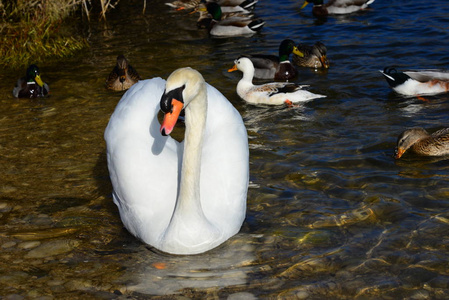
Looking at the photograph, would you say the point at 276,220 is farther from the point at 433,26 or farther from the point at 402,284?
the point at 433,26

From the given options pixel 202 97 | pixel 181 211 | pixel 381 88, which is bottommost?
pixel 381 88

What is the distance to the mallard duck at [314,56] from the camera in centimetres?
1180

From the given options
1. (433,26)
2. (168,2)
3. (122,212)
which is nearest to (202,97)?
(122,212)

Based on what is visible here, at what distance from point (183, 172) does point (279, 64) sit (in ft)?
22.9

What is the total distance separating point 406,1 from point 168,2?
A: 651 centimetres

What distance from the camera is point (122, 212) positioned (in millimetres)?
6074

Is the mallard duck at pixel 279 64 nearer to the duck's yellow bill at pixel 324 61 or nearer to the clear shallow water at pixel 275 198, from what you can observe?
the clear shallow water at pixel 275 198

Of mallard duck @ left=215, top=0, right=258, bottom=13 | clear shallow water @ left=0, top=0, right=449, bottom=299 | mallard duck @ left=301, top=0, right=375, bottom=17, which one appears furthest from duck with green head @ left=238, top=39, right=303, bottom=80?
mallard duck @ left=215, top=0, right=258, bottom=13

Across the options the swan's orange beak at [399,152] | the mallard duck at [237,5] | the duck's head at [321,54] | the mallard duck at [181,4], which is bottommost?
the swan's orange beak at [399,152]

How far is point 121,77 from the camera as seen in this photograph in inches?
438

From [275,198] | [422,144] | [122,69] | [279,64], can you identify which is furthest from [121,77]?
[422,144]

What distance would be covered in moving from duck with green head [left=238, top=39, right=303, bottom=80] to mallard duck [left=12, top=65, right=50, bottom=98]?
368 cm

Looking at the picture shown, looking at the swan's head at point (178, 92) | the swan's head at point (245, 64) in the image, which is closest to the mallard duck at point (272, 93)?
the swan's head at point (245, 64)

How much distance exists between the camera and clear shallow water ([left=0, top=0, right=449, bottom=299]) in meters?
5.38
